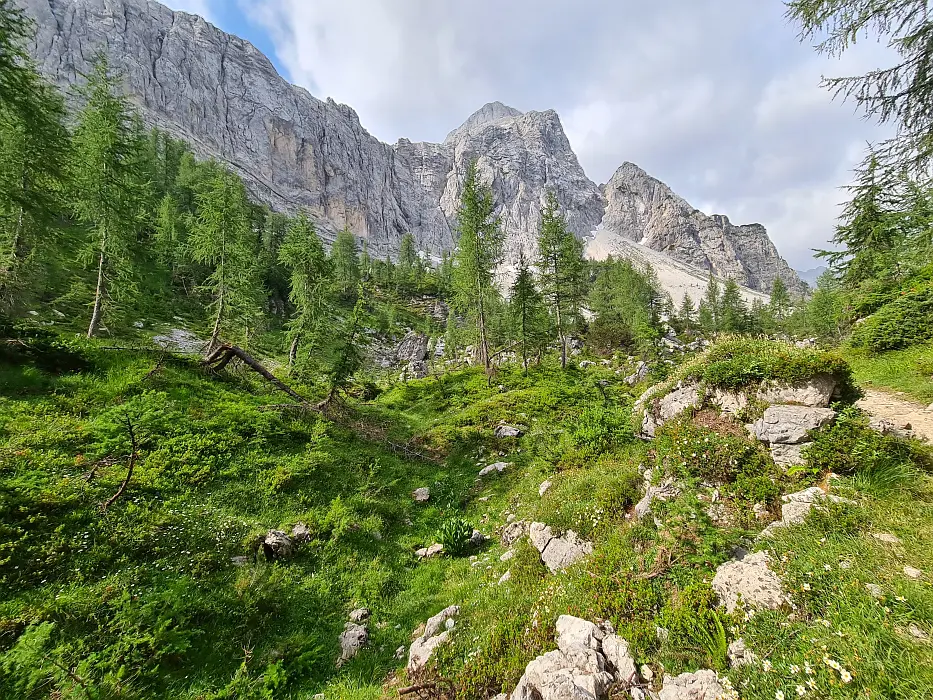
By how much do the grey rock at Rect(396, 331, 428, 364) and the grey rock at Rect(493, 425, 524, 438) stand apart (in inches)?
1625

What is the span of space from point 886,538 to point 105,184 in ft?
81.5

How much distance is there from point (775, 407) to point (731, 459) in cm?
147

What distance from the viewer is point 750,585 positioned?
4.03m

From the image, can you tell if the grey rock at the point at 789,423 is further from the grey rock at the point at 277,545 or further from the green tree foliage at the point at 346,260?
the green tree foliage at the point at 346,260

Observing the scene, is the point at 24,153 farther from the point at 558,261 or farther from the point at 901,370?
the point at 901,370

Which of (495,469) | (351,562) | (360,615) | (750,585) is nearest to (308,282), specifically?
(495,469)

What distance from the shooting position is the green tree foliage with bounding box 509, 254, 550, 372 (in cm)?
2788

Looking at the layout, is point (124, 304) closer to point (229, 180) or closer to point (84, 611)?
point (229, 180)

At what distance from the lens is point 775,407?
20.7 feet

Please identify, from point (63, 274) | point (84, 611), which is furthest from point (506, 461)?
point (63, 274)

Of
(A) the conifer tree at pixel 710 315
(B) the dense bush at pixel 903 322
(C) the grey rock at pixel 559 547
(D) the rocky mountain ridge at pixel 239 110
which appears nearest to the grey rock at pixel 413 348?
(D) the rocky mountain ridge at pixel 239 110

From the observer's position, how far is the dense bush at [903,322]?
1331 cm

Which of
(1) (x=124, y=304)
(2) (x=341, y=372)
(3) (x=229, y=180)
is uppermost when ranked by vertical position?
(3) (x=229, y=180)

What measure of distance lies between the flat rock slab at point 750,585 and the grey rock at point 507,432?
1064 cm
